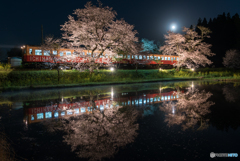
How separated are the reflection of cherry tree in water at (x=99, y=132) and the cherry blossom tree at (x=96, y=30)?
1621 cm

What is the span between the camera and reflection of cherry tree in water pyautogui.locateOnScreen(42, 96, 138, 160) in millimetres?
3289

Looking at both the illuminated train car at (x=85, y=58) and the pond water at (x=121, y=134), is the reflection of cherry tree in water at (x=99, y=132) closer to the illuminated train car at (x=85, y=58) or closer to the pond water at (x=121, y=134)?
the pond water at (x=121, y=134)

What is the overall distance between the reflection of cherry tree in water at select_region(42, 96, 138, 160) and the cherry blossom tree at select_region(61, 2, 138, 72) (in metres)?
16.2

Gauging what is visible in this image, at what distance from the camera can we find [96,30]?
69.8 feet

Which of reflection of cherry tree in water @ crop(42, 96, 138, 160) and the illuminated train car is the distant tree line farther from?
reflection of cherry tree in water @ crop(42, 96, 138, 160)

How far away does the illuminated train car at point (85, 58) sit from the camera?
73.4ft

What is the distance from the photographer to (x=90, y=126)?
4.68m

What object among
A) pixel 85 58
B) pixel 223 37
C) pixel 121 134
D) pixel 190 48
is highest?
pixel 223 37

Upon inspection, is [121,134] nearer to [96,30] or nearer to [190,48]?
[96,30]

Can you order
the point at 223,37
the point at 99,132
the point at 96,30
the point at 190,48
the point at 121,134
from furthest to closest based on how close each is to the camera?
the point at 223,37
the point at 190,48
the point at 96,30
the point at 99,132
the point at 121,134

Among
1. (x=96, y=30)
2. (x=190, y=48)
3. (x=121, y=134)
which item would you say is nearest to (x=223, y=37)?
(x=190, y=48)

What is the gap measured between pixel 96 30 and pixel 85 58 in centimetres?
385

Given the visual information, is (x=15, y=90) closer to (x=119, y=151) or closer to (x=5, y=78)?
(x=5, y=78)

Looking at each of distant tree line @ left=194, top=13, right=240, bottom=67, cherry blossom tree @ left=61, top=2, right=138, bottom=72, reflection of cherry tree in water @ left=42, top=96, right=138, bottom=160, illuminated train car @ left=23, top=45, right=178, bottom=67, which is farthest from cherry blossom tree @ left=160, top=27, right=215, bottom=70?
reflection of cherry tree in water @ left=42, top=96, right=138, bottom=160
